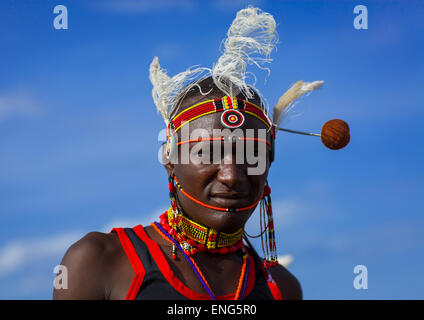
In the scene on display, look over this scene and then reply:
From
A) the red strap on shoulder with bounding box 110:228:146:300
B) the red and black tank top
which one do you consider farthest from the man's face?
the red strap on shoulder with bounding box 110:228:146:300

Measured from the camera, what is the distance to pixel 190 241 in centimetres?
484

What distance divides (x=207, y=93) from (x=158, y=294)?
162 cm

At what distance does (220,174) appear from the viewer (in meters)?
4.58

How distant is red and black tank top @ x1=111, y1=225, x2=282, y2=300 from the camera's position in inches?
175

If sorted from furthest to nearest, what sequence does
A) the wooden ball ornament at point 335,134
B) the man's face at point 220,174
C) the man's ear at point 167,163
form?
1. the man's ear at point 167,163
2. the wooden ball ornament at point 335,134
3. the man's face at point 220,174

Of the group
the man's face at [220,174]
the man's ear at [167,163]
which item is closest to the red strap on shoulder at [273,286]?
the man's face at [220,174]

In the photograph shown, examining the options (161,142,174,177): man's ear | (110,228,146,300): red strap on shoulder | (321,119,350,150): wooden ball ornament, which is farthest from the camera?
(161,142,174,177): man's ear

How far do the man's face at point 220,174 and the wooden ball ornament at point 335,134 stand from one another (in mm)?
511

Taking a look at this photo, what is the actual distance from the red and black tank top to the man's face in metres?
0.43

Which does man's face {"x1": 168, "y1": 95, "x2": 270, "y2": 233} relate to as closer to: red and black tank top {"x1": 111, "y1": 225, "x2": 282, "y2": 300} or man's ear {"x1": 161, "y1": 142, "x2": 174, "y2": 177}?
man's ear {"x1": 161, "y1": 142, "x2": 174, "y2": 177}

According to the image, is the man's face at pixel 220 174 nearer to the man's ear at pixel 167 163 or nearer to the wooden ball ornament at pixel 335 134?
the man's ear at pixel 167 163

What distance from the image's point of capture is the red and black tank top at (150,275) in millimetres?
4457
